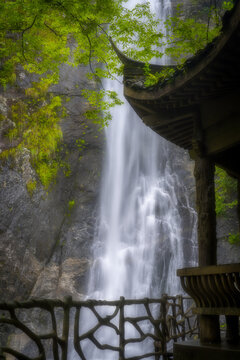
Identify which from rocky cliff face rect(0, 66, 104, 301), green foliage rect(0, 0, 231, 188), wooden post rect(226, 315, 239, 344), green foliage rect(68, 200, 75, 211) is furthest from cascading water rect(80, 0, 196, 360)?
wooden post rect(226, 315, 239, 344)

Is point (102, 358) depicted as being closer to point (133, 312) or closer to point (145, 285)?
point (133, 312)

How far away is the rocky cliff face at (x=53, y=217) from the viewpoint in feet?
51.8

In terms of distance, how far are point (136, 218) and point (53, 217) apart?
552 cm

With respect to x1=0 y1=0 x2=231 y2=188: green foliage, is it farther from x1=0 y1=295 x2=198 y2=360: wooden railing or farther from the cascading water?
the cascading water

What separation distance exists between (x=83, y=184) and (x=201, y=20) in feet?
54.4

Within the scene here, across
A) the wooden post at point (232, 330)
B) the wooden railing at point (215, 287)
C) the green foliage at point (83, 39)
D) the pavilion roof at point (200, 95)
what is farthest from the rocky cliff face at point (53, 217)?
the wooden railing at point (215, 287)

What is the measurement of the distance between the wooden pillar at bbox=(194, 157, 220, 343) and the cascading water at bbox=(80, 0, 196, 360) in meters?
9.95

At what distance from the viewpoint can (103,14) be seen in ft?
29.4

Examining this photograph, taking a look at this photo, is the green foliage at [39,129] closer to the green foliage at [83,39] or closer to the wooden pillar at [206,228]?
the green foliage at [83,39]

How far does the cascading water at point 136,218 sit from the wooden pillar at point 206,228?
9.95m

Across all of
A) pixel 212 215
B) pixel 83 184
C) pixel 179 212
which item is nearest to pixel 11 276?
pixel 83 184

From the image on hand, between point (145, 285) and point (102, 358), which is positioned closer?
point (102, 358)

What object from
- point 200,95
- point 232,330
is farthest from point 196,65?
point 232,330

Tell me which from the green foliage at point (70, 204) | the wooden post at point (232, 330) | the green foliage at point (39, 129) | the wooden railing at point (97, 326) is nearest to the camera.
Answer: the wooden railing at point (97, 326)
